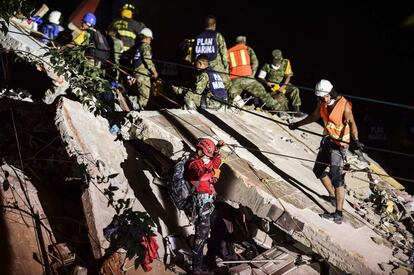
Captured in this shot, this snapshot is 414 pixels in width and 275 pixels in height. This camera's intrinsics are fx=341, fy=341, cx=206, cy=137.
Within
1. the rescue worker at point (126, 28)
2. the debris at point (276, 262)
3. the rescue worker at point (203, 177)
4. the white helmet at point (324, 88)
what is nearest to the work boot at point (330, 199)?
the debris at point (276, 262)

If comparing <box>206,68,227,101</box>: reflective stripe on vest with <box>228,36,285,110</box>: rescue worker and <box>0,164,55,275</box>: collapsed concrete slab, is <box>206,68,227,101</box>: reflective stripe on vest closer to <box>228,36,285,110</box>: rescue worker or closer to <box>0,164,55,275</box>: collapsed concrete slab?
<box>228,36,285,110</box>: rescue worker

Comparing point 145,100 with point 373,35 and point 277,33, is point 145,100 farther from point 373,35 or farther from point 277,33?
point 373,35

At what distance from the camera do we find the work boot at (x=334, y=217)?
495 cm

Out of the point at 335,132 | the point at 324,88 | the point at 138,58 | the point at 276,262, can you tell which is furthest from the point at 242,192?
the point at 138,58

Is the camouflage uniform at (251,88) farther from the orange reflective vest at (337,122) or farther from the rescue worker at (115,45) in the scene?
the orange reflective vest at (337,122)

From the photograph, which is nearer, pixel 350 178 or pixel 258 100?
pixel 350 178

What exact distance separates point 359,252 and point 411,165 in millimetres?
6086

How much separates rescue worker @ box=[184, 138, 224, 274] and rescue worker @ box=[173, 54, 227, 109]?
7.86ft

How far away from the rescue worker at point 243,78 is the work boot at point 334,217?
3713 millimetres

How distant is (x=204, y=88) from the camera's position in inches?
272

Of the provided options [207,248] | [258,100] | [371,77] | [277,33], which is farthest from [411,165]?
[207,248]

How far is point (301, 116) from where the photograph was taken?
9023mm

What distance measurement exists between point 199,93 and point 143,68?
163 cm

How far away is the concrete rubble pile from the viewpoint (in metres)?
4.57
